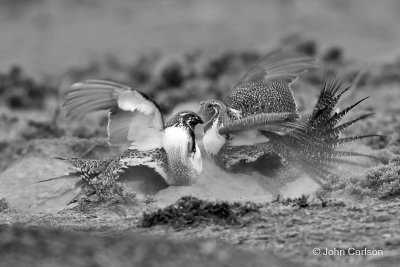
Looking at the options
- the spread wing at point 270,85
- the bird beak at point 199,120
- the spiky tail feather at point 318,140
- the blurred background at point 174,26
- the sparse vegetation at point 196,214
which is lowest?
the sparse vegetation at point 196,214

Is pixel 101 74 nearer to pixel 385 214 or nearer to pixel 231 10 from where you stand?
pixel 231 10

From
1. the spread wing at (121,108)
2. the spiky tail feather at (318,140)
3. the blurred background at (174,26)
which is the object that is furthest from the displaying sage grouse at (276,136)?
the blurred background at (174,26)

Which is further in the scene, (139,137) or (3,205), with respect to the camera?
(139,137)

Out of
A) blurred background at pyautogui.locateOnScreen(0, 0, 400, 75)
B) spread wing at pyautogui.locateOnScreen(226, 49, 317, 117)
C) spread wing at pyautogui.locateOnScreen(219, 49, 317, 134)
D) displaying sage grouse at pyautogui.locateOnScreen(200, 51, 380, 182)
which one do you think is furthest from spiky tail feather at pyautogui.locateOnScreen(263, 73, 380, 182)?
blurred background at pyautogui.locateOnScreen(0, 0, 400, 75)

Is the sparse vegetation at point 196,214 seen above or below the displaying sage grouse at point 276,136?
below

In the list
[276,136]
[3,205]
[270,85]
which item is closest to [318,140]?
[276,136]

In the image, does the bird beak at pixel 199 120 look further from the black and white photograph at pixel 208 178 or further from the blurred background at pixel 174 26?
the blurred background at pixel 174 26

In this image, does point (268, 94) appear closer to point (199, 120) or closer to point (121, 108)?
point (199, 120)

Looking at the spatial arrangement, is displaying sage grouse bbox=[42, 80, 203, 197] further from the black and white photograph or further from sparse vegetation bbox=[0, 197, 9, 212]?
sparse vegetation bbox=[0, 197, 9, 212]
